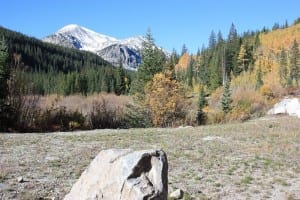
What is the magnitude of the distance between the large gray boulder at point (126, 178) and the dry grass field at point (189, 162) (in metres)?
3.22

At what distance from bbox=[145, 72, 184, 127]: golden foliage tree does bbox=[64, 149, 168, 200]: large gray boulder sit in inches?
1232

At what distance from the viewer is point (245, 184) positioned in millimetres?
13125

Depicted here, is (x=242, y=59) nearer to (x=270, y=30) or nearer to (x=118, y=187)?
(x=270, y=30)

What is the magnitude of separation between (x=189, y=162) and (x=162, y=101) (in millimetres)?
25516

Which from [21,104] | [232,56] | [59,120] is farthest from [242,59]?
[21,104]

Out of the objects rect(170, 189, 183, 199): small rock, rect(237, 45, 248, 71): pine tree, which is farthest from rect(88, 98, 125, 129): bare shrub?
rect(237, 45, 248, 71): pine tree

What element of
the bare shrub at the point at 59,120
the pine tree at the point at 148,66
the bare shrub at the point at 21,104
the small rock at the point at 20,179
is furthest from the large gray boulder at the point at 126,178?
the pine tree at the point at 148,66

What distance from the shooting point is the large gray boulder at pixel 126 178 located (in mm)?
7410

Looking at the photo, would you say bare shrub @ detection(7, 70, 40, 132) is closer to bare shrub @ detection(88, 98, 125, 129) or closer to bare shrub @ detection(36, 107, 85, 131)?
bare shrub @ detection(36, 107, 85, 131)

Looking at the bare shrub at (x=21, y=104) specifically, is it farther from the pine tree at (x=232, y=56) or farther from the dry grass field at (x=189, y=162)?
the pine tree at (x=232, y=56)

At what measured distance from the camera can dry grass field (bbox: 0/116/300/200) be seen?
12.2 m

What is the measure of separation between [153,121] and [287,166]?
2508cm

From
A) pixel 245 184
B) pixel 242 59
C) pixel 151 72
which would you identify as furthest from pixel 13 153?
pixel 242 59

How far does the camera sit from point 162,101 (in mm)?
41000
